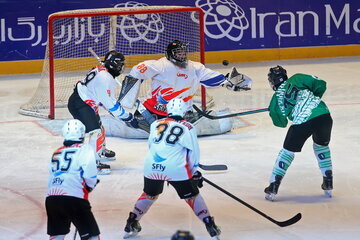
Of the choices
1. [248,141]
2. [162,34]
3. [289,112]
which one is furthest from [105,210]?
[162,34]

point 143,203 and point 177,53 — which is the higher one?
point 177,53

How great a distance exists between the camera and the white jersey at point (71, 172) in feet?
17.4

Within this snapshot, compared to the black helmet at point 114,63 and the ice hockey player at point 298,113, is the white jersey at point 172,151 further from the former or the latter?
the black helmet at point 114,63

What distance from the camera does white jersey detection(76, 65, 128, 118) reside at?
767cm

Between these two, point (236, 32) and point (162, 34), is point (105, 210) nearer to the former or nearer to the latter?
point (162, 34)

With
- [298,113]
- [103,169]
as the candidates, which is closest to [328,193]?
[298,113]

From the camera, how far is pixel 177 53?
820 centimetres

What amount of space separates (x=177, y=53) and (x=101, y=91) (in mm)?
926

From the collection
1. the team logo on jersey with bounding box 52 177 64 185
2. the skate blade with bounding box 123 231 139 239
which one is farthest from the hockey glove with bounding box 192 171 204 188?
the team logo on jersey with bounding box 52 177 64 185

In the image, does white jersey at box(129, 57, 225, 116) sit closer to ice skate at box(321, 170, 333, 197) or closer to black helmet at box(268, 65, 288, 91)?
black helmet at box(268, 65, 288, 91)

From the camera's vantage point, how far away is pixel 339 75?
1304cm

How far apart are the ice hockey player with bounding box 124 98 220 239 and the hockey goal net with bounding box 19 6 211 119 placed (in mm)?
4818

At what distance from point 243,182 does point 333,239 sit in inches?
66.7

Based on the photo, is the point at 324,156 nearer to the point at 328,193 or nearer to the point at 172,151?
the point at 328,193
